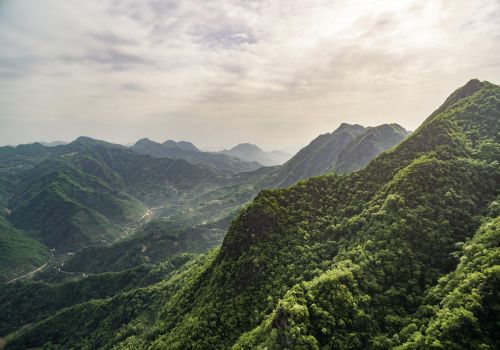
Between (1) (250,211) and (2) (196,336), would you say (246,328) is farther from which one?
(1) (250,211)

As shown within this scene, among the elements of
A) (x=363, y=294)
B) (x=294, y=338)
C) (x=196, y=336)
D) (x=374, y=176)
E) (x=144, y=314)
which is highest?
(x=374, y=176)

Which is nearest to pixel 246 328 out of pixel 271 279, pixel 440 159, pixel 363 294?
pixel 271 279

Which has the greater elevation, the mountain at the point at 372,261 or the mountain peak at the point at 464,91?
the mountain peak at the point at 464,91

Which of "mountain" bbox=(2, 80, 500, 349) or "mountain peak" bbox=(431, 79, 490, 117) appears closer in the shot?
"mountain" bbox=(2, 80, 500, 349)

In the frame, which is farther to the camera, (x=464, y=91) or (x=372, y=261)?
(x=464, y=91)

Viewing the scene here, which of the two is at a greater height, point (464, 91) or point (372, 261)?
point (464, 91)

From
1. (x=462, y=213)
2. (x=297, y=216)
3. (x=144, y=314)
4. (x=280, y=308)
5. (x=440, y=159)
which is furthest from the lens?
(x=144, y=314)

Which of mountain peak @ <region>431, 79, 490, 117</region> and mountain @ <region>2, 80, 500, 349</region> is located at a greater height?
mountain peak @ <region>431, 79, 490, 117</region>

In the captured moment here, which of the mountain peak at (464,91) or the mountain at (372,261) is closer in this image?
the mountain at (372,261)
